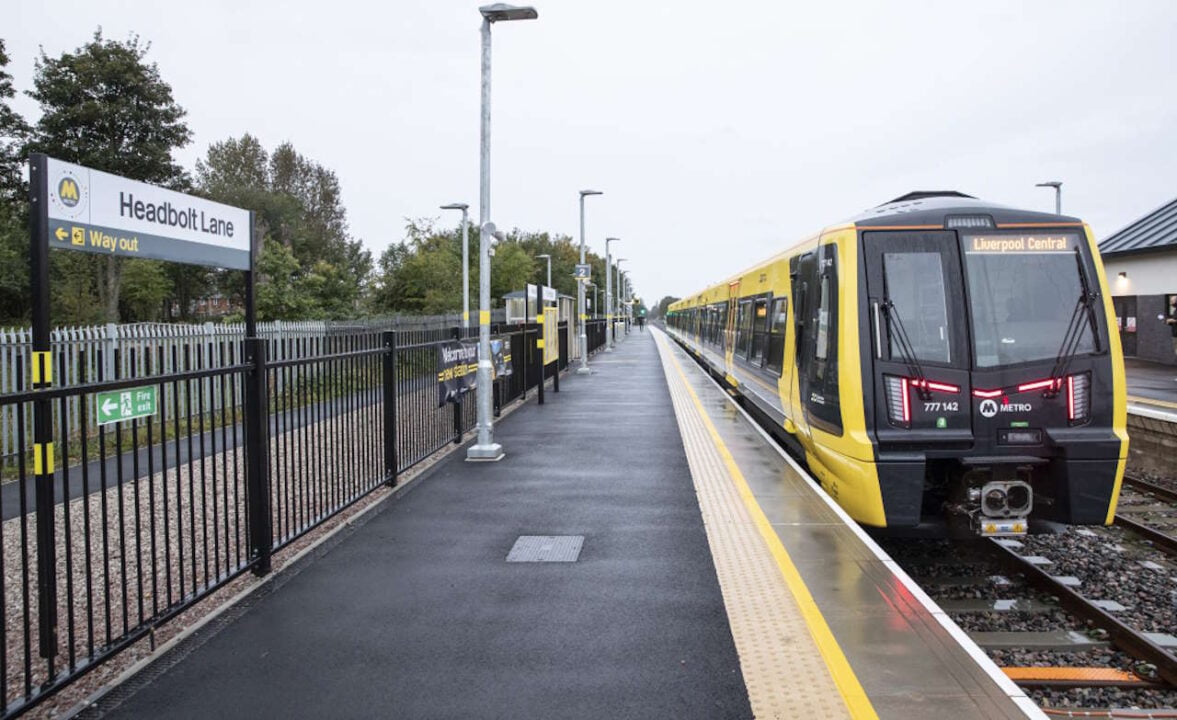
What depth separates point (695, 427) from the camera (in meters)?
12.9

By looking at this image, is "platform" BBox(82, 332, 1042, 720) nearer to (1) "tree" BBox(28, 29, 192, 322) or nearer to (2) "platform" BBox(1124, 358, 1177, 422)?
(2) "platform" BBox(1124, 358, 1177, 422)

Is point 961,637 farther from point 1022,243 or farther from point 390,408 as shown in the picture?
point 390,408

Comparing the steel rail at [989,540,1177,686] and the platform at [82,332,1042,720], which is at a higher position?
the platform at [82,332,1042,720]

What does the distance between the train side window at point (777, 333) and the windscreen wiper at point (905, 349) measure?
3413 millimetres

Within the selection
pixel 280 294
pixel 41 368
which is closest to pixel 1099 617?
pixel 41 368

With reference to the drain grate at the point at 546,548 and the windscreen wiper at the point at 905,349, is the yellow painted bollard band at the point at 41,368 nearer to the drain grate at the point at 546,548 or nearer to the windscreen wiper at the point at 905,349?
the drain grate at the point at 546,548

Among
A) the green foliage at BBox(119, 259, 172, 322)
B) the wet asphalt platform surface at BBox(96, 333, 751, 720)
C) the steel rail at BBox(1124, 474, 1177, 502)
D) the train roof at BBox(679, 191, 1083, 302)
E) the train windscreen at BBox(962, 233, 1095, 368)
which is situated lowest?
the steel rail at BBox(1124, 474, 1177, 502)

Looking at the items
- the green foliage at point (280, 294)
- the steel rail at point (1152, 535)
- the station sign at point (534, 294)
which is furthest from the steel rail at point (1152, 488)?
the green foliage at point (280, 294)

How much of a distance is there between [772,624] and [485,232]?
707 cm

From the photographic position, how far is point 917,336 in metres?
6.64

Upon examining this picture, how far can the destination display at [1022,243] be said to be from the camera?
6676mm

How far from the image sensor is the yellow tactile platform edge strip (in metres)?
3.61

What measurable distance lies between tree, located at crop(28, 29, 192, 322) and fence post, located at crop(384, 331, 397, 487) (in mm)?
32807

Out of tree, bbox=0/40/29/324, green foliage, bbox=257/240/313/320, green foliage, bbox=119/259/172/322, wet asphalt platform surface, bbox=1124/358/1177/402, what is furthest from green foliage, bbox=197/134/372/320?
wet asphalt platform surface, bbox=1124/358/1177/402
